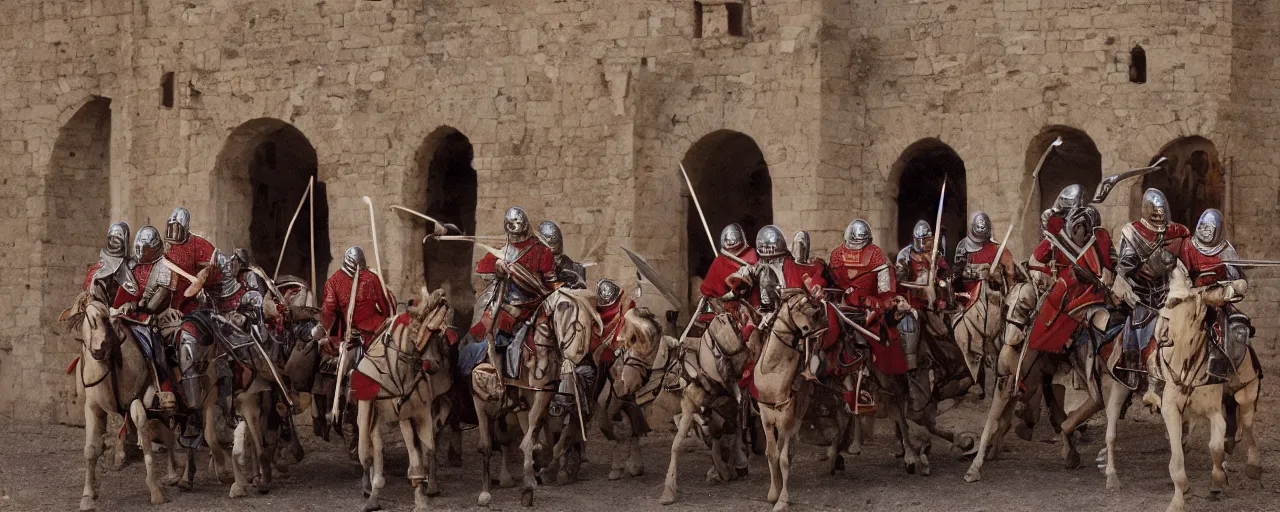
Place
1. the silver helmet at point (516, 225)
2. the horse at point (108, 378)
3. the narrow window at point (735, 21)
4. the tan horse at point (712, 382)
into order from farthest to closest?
the narrow window at point (735, 21), the silver helmet at point (516, 225), the tan horse at point (712, 382), the horse at point (108, 378)

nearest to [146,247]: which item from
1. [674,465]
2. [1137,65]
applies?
[674,465]

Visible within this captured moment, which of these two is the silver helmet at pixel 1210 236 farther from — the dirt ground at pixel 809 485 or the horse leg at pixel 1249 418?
the dirt ground at pixel 809 485

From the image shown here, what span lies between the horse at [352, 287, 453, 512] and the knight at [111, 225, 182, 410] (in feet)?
5.54

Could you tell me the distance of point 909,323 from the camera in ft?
49.5

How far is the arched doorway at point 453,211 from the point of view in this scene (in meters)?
21.4

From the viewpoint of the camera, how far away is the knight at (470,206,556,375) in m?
14.5

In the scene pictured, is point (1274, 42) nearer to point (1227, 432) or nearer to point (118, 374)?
point (1227, 432)

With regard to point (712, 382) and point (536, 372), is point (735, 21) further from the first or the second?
point (536, 372)

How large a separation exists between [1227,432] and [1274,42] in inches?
241

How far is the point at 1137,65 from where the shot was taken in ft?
59.1

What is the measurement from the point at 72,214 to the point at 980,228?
12.2 meters

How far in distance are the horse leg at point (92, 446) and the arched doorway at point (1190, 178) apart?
34.3 feet

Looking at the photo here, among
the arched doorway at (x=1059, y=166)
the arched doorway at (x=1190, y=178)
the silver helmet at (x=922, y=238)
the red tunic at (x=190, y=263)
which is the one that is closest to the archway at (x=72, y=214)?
the red tunic at (x=190, y=263)

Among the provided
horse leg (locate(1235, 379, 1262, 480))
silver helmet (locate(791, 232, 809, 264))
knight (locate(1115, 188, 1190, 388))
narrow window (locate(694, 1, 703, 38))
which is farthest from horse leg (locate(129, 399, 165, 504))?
horse leg (locate(1235, 379, 1262, 480))
